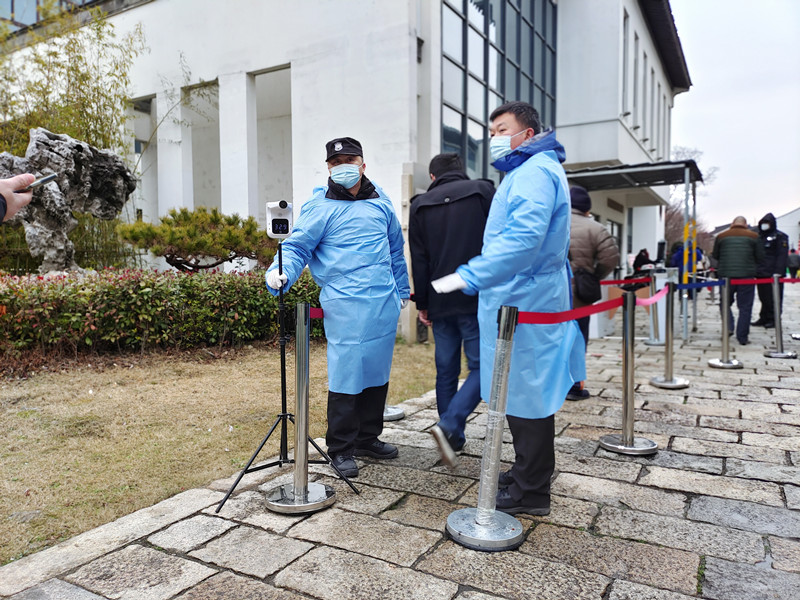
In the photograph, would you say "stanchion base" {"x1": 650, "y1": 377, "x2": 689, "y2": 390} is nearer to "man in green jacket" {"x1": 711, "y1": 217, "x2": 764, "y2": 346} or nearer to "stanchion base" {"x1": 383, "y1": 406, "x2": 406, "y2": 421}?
"stanchion base" {"x1": 383, "y1": 406, "x2": 406, "y2": 421}

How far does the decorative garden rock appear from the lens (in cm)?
743

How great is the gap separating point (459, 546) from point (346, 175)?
1.95 meters

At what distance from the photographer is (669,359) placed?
207 inches

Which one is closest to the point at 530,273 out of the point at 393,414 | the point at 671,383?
the point at 393,414

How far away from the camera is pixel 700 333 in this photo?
9453 millimetres

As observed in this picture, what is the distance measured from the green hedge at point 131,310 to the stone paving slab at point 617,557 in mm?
4898

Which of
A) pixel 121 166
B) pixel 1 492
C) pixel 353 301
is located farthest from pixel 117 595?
pixel 121 166

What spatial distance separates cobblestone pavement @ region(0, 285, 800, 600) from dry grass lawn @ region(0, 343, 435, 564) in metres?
0.26

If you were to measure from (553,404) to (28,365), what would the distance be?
17.0 feet

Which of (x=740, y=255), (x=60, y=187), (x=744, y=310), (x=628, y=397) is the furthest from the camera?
(x=740, y=255)

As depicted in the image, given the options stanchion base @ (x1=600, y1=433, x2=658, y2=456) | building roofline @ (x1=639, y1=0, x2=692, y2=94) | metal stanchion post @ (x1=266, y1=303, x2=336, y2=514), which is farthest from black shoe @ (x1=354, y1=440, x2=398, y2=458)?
building roofline @ (x1=639, y1=0, x2=692, y2=94)

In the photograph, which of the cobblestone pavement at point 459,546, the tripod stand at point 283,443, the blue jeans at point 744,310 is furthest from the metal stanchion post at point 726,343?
the tripod stand at point 283,443

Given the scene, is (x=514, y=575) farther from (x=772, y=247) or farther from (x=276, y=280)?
(x=772, y=247)

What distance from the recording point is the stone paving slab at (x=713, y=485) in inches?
114
